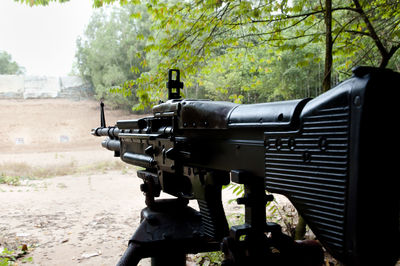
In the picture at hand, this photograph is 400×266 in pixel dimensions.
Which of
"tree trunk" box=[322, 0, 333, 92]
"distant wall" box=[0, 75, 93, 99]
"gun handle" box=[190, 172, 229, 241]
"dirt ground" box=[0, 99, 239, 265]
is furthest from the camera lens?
"distant wall" box=[0, 75, 93, 99]

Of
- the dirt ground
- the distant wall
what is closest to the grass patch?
the dirt ground

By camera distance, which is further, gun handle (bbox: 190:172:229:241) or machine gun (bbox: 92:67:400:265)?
gun handle (bbox: 190:172:229:241)

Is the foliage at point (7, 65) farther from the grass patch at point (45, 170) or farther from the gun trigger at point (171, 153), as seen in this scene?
the gun trigger at point (171, 153)

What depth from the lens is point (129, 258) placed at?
5.97 feet

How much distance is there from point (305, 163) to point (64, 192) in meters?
7.08

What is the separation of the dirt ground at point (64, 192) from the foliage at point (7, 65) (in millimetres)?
2124

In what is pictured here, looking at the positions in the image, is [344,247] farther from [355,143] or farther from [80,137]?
[80,137]

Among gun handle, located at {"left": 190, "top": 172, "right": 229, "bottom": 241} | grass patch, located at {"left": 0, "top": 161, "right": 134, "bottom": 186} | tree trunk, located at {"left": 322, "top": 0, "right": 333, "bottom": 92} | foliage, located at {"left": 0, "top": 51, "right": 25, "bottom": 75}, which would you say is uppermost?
foliage, located at {"left": 0, "top": 51, "right": 25, "bottom": 75}

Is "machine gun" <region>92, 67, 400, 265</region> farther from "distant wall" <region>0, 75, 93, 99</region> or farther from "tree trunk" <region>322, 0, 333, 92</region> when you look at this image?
"distant wall" <region>0, 75, 93, 99</region>

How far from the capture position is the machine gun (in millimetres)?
822

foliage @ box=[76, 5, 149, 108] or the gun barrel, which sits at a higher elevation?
foliage @ box=[76, 5, 149, 108]

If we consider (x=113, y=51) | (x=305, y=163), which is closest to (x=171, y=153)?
(x=305, y=163)

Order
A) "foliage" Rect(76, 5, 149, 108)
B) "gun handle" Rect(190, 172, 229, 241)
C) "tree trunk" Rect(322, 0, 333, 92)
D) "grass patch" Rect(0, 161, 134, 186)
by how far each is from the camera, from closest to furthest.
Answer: "gun handle" Rect(190, 172, 229, 241), "tree trunk" Rect(322, 0, 333, 92), "grass patch" Rect(0, 161, 134, 186), "foliage" Rect(76, 5, 149, 108)

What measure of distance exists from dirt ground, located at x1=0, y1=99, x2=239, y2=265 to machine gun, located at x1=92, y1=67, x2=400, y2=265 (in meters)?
2.25
